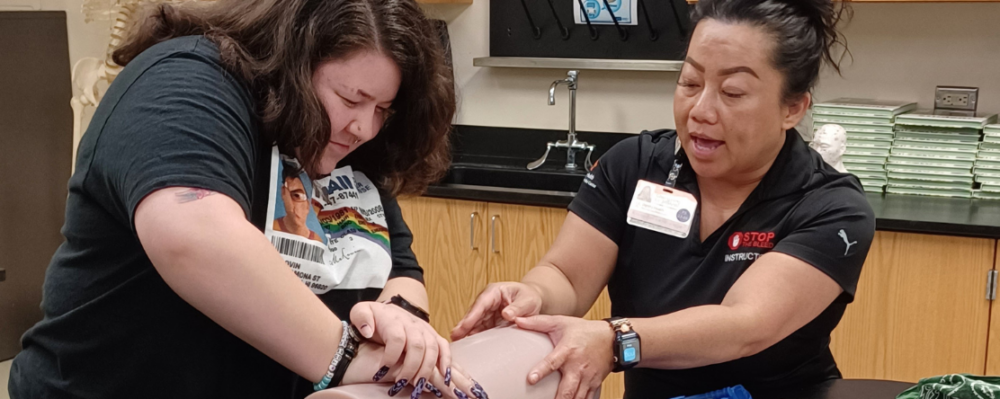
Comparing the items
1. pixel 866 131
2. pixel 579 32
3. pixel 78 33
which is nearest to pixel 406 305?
pixel 866 131

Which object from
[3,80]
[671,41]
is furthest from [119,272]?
[3,80]

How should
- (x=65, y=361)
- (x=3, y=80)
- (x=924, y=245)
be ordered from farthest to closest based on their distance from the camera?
(x=3, y=80) < (x=924, y=245) < (x=65, y=361)

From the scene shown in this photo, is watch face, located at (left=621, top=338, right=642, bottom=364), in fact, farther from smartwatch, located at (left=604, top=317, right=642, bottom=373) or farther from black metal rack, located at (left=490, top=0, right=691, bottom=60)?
black metal rack, located at (left=490, top=0, right=691, bottom=60)

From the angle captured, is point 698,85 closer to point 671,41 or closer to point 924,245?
point 924,245

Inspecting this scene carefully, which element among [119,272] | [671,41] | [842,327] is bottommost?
[842,327]

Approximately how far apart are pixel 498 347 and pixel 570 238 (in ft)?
1.76

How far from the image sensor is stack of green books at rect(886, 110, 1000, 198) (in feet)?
8.30

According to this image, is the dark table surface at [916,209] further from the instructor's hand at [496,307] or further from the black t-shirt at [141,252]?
the black t-shirt at [141,252]

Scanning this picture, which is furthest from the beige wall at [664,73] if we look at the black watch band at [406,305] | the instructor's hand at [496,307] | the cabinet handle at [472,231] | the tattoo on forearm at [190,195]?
the tattoo on forearm at [190,195]

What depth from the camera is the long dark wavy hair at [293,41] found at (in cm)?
109

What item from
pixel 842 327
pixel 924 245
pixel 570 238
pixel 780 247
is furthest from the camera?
pixel 842 327

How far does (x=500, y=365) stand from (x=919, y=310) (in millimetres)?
1707

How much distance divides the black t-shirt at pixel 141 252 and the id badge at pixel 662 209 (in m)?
0.71

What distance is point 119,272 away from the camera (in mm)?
1011
